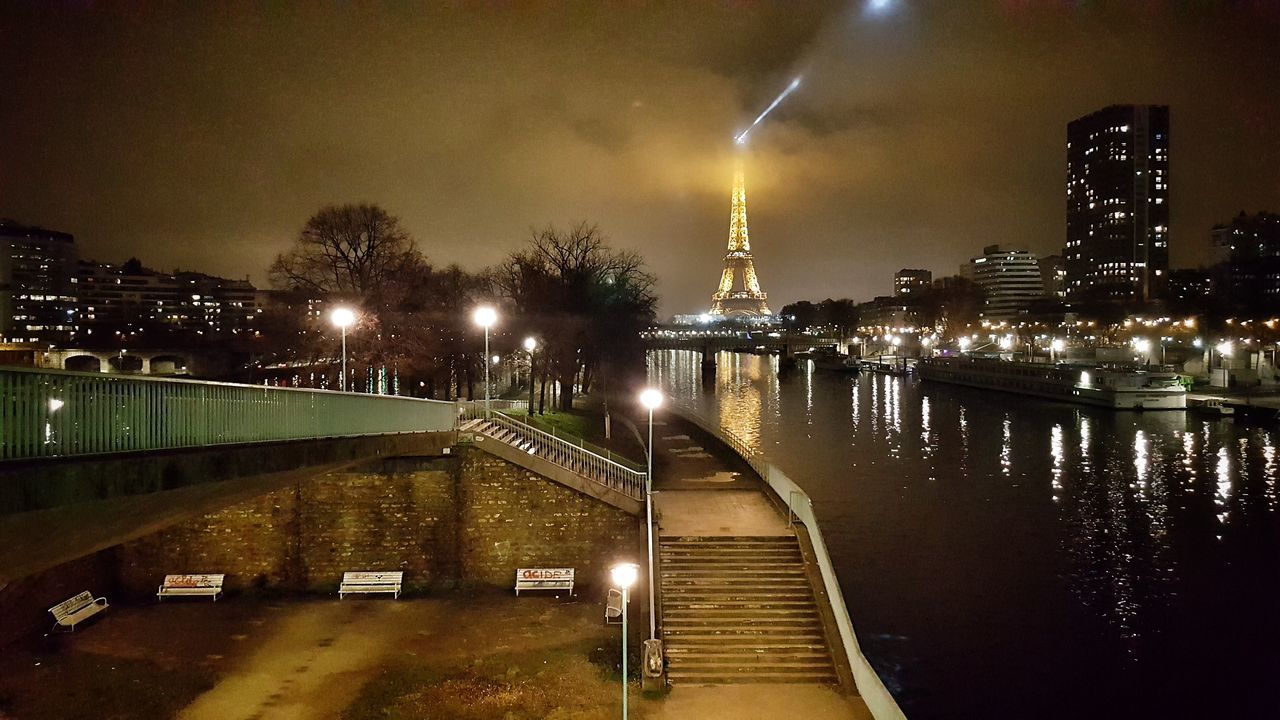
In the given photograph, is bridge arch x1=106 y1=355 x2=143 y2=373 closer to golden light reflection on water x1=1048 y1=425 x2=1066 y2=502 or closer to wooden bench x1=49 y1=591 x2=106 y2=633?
wooden bench x1=49 y1=591 x2=106 y2=633

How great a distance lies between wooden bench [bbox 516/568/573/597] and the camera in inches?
764

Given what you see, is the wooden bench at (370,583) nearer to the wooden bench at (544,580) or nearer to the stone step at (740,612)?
the wooden bench at (544,580)

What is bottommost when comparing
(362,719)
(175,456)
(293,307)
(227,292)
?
(362,719)

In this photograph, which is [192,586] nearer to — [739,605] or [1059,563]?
[739,605]

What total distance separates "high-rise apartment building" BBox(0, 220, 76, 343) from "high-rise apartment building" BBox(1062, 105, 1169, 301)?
631 ft

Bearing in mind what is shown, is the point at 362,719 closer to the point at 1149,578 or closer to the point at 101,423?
the point at 101,423

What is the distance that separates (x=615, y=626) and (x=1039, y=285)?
673 ft

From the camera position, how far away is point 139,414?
35.1 ft

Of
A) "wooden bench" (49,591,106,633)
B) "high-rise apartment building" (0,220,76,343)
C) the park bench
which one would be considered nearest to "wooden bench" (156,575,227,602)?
"wooden bench" (49,591,106,633)

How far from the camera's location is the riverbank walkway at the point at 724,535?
14.1 m

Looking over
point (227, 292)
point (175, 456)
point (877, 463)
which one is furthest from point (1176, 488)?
point (227, 292)

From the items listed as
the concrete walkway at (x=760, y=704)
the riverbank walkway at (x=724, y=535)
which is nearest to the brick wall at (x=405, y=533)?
the riverbank walkway at (x=724, y=535)

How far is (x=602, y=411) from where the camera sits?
49.2 m

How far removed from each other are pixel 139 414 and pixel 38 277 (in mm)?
134598
